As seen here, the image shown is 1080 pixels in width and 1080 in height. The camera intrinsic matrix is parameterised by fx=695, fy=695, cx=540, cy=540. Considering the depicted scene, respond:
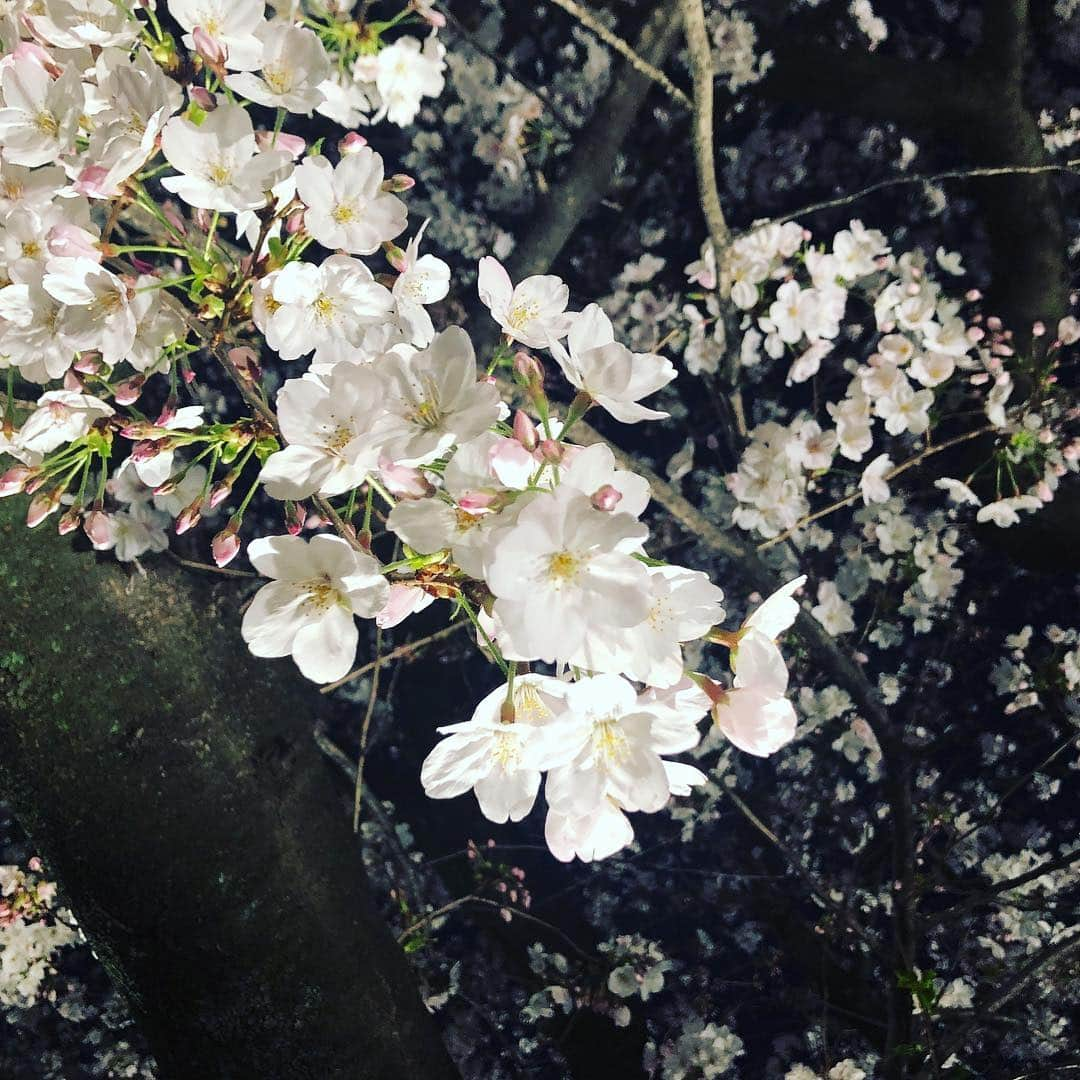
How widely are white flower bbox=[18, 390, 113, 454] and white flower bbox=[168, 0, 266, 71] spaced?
395 millimetres

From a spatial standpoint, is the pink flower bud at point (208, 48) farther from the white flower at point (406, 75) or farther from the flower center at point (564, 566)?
the white flower at point (406, 75)

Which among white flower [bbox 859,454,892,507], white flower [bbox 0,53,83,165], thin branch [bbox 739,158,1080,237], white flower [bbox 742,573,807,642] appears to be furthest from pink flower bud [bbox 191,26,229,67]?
white flower [bbox 859,454,892,507]

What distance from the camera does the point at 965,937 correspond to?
233 cm

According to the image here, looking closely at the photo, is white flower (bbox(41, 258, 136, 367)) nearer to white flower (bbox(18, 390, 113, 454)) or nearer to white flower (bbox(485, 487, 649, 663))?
white flower (bbox(18, 390, 113, 454))

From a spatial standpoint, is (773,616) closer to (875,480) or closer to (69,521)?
(69,521)

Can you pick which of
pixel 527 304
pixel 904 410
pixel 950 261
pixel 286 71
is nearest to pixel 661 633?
pixel 527 304

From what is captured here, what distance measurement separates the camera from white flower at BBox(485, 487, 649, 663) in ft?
1.78

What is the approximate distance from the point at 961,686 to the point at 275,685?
2.25 m

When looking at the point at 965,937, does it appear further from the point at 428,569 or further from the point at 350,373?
the point at 350,373

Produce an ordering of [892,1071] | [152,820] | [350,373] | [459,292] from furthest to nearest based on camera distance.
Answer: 1. [459,292]
2. [892,1071]
3. [152,820]
4. [350,373]

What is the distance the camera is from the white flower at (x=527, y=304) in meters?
0.76

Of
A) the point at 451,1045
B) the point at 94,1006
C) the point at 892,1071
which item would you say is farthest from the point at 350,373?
the point at 94,1006

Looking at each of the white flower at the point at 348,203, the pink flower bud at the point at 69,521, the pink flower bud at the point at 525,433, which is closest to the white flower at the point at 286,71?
the white flower at the point at 348,203

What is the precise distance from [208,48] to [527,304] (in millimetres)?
404
